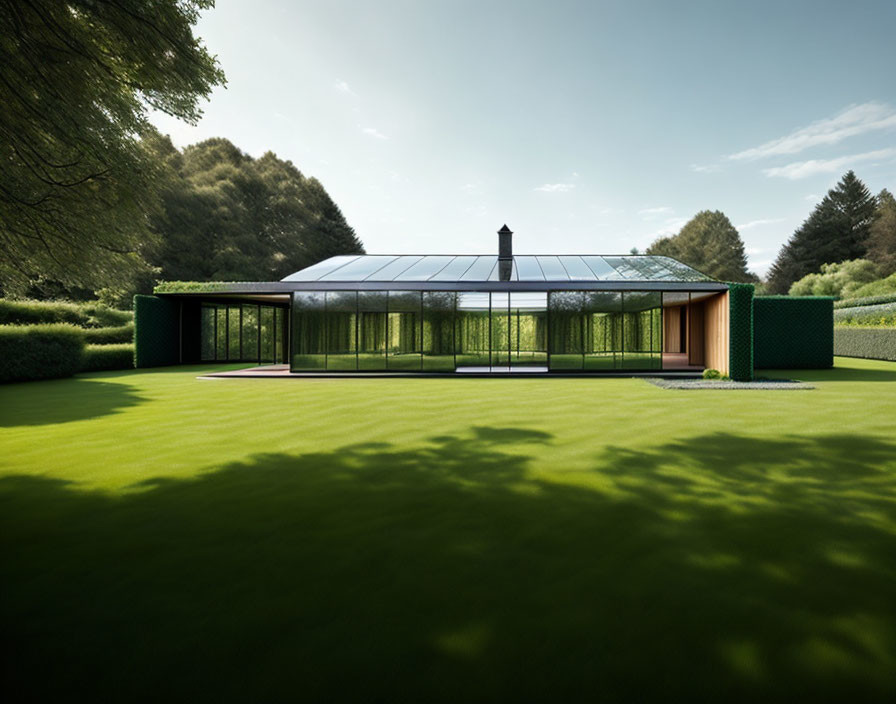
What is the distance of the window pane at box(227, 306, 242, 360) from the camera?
1950 centimetres

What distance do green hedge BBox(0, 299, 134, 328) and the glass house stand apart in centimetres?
706

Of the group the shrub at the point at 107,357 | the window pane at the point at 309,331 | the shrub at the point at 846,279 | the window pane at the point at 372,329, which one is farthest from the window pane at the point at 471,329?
the shrub at the point at 846,279

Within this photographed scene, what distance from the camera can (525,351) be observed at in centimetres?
1448

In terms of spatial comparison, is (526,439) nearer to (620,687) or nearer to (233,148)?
(620,687)

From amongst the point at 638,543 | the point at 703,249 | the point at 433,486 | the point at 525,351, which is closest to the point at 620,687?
the point at 638,543

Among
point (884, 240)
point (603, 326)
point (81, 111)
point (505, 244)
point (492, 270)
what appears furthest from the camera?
point (884, 240)

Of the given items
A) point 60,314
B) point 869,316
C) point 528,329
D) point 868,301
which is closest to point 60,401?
point 60,314

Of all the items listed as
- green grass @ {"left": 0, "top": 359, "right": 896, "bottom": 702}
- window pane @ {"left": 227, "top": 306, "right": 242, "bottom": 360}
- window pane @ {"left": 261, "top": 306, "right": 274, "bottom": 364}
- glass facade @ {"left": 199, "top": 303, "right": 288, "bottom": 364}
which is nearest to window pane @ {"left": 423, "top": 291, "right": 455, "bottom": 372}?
green grass @ {"left": 0, "top": 359, "right": 896, "bottom": 702}

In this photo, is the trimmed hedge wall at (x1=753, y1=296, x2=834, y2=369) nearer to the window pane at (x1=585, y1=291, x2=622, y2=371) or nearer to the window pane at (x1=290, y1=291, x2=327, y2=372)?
the window pane at (x1=585, y1=291, x2=622, y2=371)

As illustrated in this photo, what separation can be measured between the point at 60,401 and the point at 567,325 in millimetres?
11972

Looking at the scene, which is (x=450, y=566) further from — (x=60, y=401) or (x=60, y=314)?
(x=60, y=314)

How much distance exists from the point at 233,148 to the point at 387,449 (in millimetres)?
39312

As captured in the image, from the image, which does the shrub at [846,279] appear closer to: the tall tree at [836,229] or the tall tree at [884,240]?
the tall tree at [884,240]

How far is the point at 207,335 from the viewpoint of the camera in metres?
19.3
